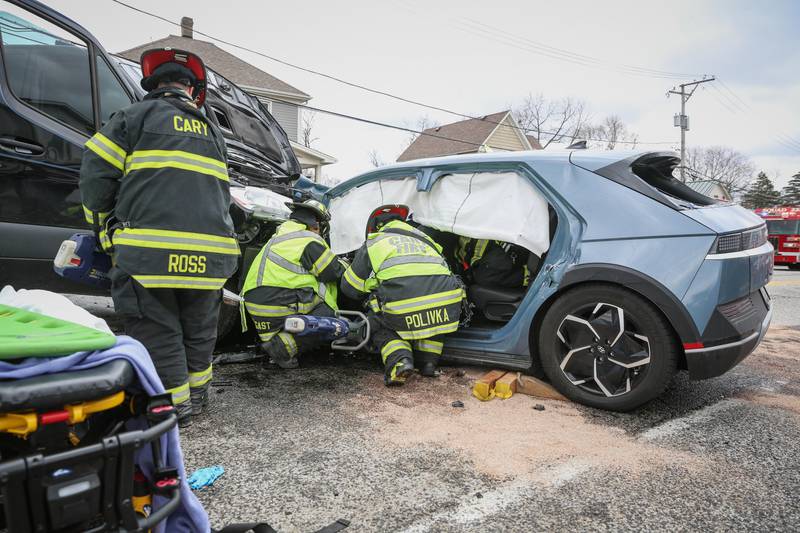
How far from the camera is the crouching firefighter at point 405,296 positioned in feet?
11.0

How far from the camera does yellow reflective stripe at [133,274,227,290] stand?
2.40m

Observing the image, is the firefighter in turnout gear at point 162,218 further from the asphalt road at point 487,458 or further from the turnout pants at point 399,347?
the turnout pants at point 399,347

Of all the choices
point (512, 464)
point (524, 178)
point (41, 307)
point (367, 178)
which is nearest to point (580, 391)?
point (512, 464)

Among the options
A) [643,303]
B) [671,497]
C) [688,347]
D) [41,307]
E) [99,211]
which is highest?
[99,211]

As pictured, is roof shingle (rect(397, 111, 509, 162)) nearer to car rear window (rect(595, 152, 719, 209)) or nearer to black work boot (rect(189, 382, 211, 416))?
car rear window (rect(595, 152, 719, 209))

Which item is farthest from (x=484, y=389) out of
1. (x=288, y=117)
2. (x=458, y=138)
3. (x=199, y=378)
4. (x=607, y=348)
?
(x=458, y=138)

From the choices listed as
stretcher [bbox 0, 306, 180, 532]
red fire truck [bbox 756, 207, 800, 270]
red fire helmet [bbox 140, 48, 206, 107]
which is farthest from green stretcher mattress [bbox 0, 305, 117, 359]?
red fire truck [bbox 756, 207, 800, 270]

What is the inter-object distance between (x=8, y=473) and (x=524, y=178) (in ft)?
9.90

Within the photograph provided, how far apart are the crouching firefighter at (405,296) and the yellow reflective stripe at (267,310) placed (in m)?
0.50

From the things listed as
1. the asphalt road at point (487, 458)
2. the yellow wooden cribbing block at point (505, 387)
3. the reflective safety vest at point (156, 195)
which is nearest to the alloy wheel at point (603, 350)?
the asphalt road at point (487, 458)

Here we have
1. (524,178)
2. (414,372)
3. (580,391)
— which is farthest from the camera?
(414,372)

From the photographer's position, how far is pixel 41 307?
1.47m

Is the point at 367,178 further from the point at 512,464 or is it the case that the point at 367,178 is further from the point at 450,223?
the point at 512,464

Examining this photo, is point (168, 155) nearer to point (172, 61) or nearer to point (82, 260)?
point (172, 61)
